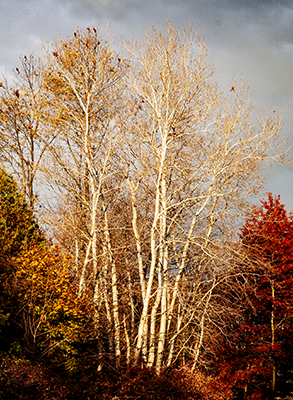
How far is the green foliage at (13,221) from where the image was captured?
854 centimetres

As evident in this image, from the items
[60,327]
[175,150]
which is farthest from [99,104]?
[60,327]

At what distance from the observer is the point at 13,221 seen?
8875mm

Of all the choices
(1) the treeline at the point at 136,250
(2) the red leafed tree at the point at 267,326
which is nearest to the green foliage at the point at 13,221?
(1) the treeline at the point at 136,250

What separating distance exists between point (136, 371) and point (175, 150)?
6.49 meters

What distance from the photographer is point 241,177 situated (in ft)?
34.7

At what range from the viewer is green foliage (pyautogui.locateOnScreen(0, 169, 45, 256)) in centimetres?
854

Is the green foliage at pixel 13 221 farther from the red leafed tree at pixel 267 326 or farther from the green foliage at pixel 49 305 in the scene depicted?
the red leafed tree at pixel 267 326

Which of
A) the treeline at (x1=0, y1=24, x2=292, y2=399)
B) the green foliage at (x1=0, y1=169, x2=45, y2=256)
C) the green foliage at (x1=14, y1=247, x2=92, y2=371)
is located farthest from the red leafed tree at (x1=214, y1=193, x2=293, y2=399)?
the green foliage at (x1=0, y1=169, x2=45, y2=256)

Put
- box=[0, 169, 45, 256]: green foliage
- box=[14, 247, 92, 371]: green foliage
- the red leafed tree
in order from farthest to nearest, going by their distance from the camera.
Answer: the red leafed tree < box=[0, 169, 45, 256]: green foliage < box=[14, 247, 92, 371]: green foliage

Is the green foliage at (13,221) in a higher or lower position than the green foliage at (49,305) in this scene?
higher

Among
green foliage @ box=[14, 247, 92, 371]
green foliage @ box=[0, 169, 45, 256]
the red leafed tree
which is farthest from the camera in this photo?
the red leafed tree

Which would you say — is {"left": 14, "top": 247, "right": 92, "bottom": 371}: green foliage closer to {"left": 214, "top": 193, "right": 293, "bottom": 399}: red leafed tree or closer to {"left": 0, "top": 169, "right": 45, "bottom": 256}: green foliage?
{"left": 0, "top": 169, "right": 45, "bottom": 256}: green foliage

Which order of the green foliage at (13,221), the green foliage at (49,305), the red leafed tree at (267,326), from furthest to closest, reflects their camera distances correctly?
the red leafed tree at (267,326)
the green foliage at (13,221)
the green foliage at (49,305)

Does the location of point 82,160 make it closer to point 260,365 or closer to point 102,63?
point 102,63
